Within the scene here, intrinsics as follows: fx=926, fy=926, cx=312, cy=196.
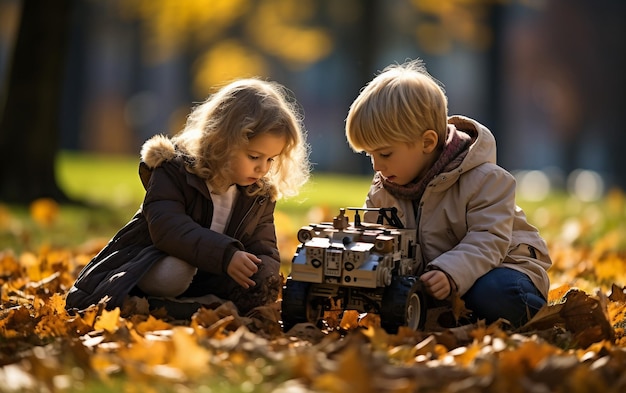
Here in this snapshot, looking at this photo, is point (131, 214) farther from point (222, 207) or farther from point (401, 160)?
point (401, 160)

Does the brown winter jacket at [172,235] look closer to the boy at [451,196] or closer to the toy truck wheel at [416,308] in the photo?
the boy at [451,196]

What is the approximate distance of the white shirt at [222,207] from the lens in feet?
13.3

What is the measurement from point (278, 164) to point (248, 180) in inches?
8.4

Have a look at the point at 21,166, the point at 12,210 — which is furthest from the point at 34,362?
the point at 21,166

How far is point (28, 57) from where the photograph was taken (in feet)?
30.6

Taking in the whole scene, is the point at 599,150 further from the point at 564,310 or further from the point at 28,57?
the point at 564,310

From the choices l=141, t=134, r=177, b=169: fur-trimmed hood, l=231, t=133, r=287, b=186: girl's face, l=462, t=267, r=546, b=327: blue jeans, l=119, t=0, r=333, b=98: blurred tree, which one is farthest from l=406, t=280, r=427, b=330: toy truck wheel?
l=119, t=0, r=333, b=98: blurred tree

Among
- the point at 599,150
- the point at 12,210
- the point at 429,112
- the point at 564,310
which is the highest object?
the point at 429,112

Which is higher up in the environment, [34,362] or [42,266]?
[34,362]

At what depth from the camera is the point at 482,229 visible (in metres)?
3.78

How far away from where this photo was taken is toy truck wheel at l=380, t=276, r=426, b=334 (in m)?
3.35

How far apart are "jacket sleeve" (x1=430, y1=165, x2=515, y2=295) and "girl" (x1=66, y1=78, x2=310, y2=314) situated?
0.78 m

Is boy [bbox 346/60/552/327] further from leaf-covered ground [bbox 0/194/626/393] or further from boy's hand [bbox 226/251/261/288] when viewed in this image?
boy's hand [bbox 226/251/261/288]

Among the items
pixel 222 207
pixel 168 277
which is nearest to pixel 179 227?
pixel 168 277
